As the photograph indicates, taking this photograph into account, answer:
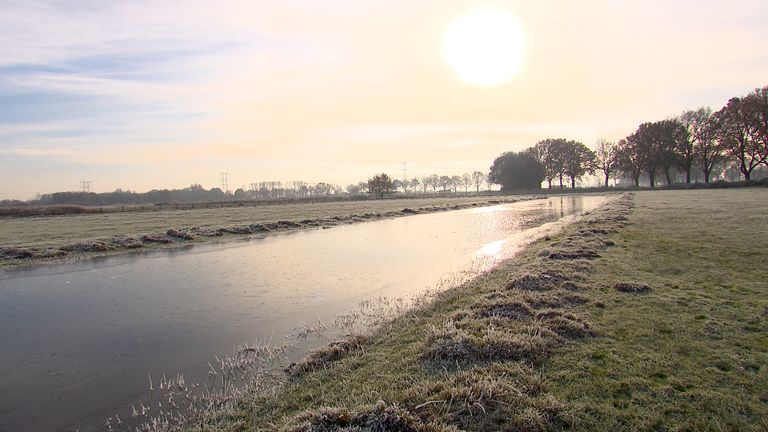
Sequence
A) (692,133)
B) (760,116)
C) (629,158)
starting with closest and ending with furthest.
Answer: (760,116)
(692,133)
(629,158)

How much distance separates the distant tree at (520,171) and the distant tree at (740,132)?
5046 centimetres

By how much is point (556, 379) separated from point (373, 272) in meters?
11.4

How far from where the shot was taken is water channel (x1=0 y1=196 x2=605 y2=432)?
7.39 metres

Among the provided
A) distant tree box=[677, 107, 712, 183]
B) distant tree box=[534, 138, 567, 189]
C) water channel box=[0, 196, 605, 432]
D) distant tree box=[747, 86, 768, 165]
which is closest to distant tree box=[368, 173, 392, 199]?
distant tree box=[534, 138, 567, 189]

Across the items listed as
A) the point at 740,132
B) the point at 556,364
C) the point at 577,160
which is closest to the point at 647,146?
the point at 740,132

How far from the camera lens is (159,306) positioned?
41.5ft

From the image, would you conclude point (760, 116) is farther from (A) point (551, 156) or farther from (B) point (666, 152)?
(A) point (551, 156)

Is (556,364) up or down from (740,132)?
down

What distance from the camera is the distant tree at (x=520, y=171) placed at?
12862 centimetres

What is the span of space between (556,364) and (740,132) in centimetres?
9464

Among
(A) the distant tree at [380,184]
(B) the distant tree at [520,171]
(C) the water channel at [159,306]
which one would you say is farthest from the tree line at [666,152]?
(C) the water channel at [159,306]

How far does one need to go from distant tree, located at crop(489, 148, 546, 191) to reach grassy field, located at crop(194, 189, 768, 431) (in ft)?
404

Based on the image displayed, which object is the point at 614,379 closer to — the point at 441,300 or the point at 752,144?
the point at 441,300

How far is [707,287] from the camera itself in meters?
10.3
